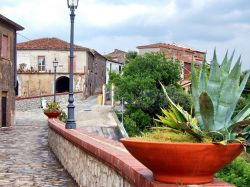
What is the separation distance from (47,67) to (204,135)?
201ft

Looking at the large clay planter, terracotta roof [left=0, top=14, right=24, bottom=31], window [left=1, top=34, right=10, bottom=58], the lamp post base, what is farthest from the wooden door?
the large clay planter

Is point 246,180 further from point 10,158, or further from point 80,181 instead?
point 80,181

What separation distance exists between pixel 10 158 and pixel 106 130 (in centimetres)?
1863

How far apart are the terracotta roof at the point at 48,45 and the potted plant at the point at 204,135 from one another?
60.2 m

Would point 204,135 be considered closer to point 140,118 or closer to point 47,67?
point 140,118

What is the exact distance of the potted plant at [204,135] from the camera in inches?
A: 139

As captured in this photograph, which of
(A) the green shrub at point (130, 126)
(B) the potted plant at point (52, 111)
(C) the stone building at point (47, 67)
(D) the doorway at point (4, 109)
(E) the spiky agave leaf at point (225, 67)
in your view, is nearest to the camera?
(E) the spiky agave leaf at point (225, 67)

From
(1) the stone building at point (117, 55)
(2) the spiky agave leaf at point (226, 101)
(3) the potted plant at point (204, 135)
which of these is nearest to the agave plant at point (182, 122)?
(3) the potted plant at point (204, 135)

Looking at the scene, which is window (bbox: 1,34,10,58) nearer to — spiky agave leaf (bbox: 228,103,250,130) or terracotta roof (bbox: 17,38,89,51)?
spiky agave leaf (bbox: 228,103,250,130)

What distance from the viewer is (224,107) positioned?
151 inches

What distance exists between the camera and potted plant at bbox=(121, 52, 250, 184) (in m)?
3.54

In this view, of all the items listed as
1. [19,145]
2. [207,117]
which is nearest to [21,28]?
[19,145]

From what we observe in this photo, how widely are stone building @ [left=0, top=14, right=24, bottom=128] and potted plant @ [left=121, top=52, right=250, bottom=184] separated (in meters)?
26.8

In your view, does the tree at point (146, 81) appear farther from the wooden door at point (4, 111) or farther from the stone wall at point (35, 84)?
the wooden door at point (4, 111)
